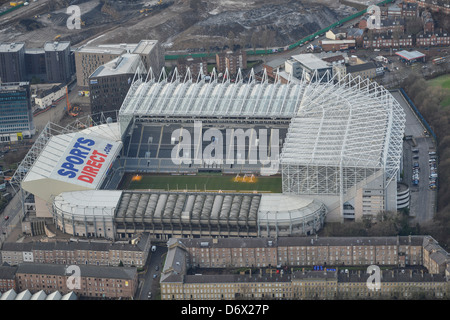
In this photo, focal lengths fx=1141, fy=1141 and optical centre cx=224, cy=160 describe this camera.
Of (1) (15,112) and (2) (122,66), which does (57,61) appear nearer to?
(2) (122,66)

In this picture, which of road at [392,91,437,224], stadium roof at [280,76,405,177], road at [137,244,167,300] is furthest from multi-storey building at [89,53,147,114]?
road at [392,91,437,224]

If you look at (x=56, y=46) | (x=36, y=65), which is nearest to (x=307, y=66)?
(x=56, y=46)

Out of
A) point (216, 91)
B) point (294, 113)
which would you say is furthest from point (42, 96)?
point (294, 113)

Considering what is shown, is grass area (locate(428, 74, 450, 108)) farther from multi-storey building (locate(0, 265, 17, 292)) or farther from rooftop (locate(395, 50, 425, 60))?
multi-storey building (locate(0, 265, 17, 292))

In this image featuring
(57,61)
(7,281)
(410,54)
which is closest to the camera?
(7,281)

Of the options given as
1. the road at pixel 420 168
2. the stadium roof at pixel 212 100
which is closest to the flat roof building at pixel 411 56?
the road at pixel 420 168

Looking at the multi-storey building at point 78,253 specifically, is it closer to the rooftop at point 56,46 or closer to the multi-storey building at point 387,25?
the rooftop at point 56,46
